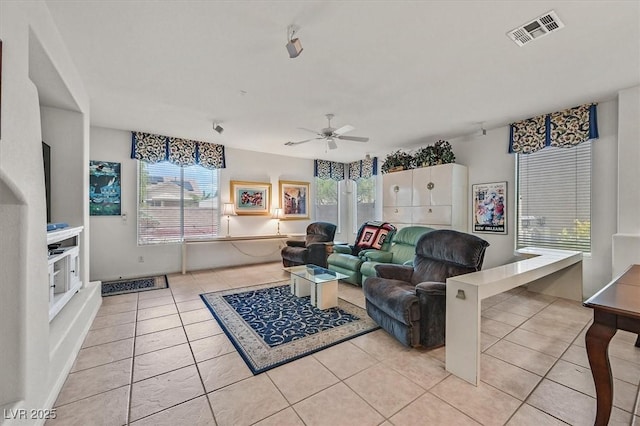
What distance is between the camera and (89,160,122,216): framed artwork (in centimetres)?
467

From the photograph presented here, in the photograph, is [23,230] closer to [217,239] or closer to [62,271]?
[62,271]

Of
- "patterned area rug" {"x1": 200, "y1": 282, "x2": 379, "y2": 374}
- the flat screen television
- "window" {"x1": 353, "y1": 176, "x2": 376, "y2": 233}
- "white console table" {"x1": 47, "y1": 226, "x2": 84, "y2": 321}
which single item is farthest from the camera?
"window" {"x1": 353, "y1": 176, "x2": 376, "y2": 233}

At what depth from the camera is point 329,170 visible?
297 inches

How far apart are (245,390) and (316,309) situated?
5.04 feet

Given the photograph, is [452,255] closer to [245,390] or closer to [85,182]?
[245,390]

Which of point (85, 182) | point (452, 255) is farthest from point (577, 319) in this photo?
point (85, 182)

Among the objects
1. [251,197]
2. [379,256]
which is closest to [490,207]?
[379,256]

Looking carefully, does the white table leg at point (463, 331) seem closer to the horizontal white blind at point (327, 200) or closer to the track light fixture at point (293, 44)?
the track light fixture at point (293, 44)

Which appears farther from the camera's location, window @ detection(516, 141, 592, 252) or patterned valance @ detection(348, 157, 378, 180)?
patterned valance @ detection(348, 157, 378, 180)

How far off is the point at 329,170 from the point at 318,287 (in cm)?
471

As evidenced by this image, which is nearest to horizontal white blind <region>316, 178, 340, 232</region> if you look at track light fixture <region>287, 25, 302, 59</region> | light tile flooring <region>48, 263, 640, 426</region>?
light tile flooring <region>48, 263, 640, 426</region>

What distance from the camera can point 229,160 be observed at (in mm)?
6016

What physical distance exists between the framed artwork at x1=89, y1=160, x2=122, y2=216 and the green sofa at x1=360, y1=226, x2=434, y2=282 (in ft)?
14.9

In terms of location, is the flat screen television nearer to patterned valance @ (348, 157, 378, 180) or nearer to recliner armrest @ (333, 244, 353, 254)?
recliner armrest @ (333, 244, 353, 254)
